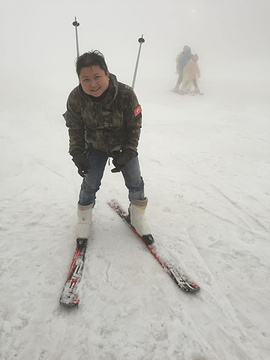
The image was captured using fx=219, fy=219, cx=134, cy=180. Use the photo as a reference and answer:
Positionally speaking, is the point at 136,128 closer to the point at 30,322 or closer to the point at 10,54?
the point at 30,322

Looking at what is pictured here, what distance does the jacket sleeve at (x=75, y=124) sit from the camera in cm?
220

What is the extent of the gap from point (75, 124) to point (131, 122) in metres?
0.59

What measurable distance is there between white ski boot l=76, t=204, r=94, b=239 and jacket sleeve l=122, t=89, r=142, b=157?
3.36 ft

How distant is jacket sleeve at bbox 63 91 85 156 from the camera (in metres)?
2.20

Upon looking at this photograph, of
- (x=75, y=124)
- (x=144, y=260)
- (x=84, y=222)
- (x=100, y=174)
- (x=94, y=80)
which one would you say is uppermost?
(x=94, y=80)

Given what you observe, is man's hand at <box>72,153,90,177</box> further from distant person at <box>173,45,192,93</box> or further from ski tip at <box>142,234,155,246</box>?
distant person at <box>173,45,192,93</box>

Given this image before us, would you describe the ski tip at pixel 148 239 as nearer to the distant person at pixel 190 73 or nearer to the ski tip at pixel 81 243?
the ski tip at pixel 81 243

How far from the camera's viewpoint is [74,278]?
2.38 m

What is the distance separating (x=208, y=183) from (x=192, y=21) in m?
44.4

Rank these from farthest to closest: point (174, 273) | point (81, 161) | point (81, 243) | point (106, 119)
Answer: point (81, 243) < point (174, 273) < point (81, 161) < point (106, 119)

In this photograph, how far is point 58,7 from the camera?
4253 cm

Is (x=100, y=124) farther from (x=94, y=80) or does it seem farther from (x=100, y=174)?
(x=100, y=174)

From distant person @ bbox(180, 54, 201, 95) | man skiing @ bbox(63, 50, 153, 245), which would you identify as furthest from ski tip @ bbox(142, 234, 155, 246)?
distant person @ bbox(180, 54, 201, 95)

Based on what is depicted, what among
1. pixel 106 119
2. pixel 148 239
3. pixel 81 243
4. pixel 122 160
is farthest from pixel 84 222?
pixel 106 119
